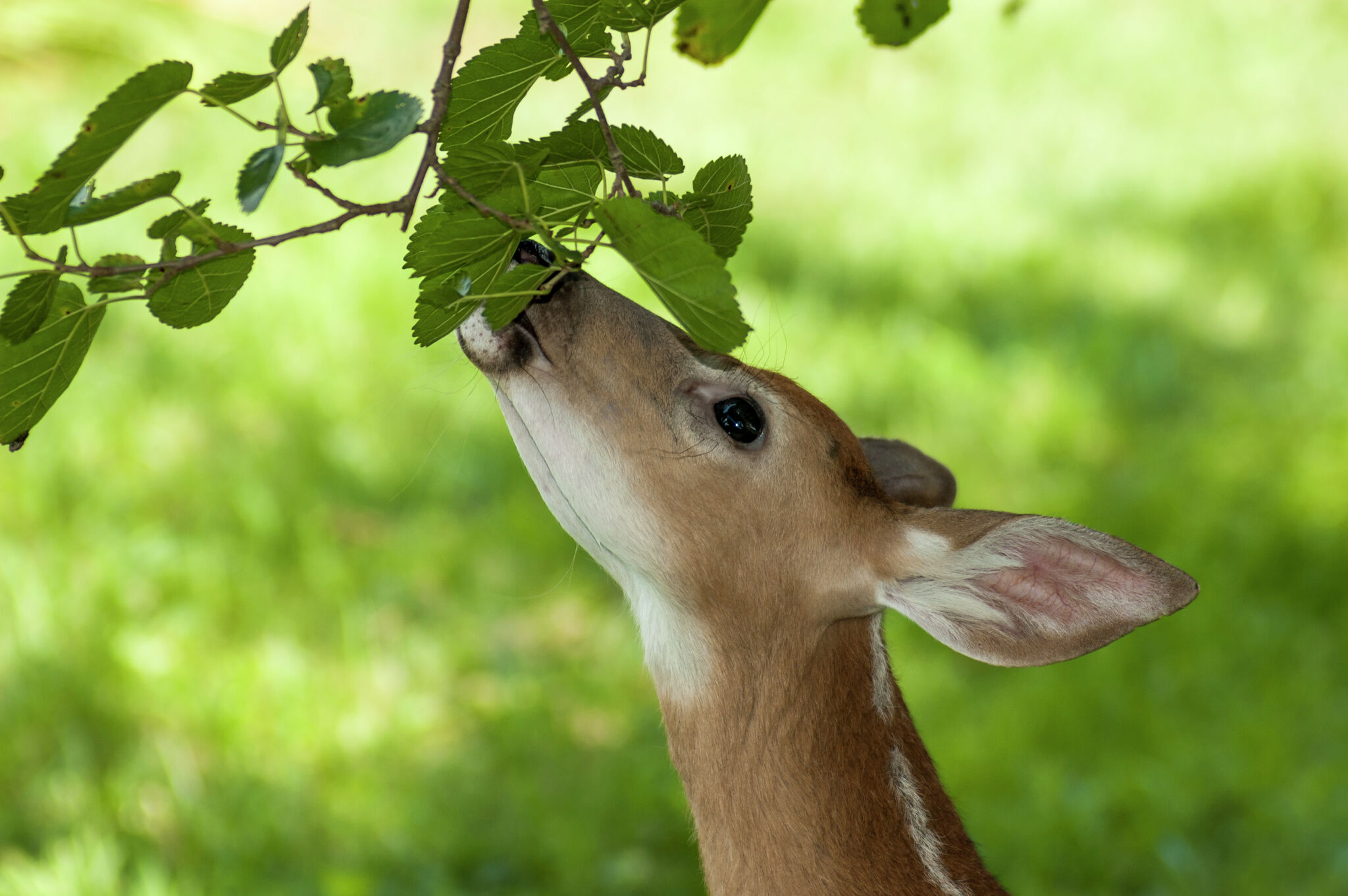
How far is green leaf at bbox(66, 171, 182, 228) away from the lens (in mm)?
1335

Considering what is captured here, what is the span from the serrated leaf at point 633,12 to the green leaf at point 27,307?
66 centimetres

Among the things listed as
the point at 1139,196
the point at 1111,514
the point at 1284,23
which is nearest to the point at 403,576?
the point at 1111,514

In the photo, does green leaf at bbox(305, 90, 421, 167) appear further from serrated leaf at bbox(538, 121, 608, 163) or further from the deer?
the deer

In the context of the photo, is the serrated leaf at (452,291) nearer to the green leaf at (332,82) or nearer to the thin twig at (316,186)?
the thin twig at (316,186)

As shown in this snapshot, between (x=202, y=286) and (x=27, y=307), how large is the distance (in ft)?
0.69

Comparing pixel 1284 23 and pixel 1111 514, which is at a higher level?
pixel 1284 23

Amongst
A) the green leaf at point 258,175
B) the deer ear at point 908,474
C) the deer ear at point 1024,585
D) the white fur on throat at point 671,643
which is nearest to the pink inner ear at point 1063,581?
the deer ear at point 1024,585

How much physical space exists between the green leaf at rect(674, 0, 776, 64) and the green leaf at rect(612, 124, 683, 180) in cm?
21

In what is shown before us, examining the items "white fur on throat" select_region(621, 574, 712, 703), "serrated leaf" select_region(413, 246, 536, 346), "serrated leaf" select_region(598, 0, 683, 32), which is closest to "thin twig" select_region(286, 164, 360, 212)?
"serrated leaf" select_region(413, 246, 536, 346)

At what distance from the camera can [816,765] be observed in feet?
7.97

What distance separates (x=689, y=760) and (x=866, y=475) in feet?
2.00

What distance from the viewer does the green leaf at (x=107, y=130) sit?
48.7 inches

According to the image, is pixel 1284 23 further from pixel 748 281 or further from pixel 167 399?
pixel 167 399

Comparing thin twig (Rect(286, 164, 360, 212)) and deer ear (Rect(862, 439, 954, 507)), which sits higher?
deer ear (Rect(862, 439, 954, 507))
